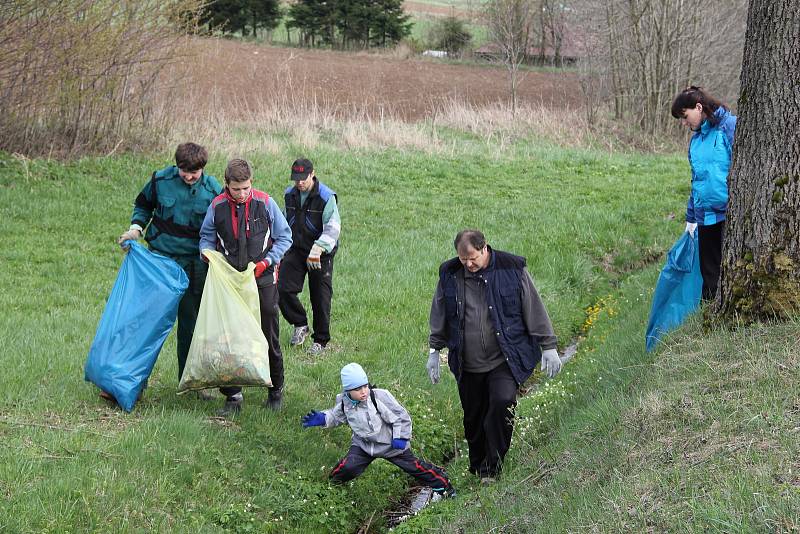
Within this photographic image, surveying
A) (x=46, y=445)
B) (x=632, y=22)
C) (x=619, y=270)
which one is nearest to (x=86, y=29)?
(x=619, y=270)

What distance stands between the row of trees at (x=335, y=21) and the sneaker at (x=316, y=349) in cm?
3801

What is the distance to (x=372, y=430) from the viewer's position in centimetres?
617

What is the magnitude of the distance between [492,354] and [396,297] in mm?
4296

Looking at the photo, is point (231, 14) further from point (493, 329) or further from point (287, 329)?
point (493, 329)

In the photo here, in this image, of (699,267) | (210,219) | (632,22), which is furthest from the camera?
(632,22)

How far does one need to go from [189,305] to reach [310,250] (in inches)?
64.5

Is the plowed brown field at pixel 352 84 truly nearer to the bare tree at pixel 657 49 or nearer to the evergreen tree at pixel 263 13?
the bare tree at pixel 657 49

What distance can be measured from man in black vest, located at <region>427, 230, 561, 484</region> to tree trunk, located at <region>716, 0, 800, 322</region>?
1.43 m

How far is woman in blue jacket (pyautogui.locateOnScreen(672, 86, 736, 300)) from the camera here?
7168mm

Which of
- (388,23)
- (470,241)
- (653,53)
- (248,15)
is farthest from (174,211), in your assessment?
(388,23)

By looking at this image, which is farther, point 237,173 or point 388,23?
point 388,23

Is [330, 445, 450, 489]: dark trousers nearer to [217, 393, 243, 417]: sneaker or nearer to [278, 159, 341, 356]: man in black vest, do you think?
[217, 393, 243, 417]: sneaker

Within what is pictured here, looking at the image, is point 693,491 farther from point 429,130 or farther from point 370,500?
point 429,130

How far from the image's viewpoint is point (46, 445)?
585cm
